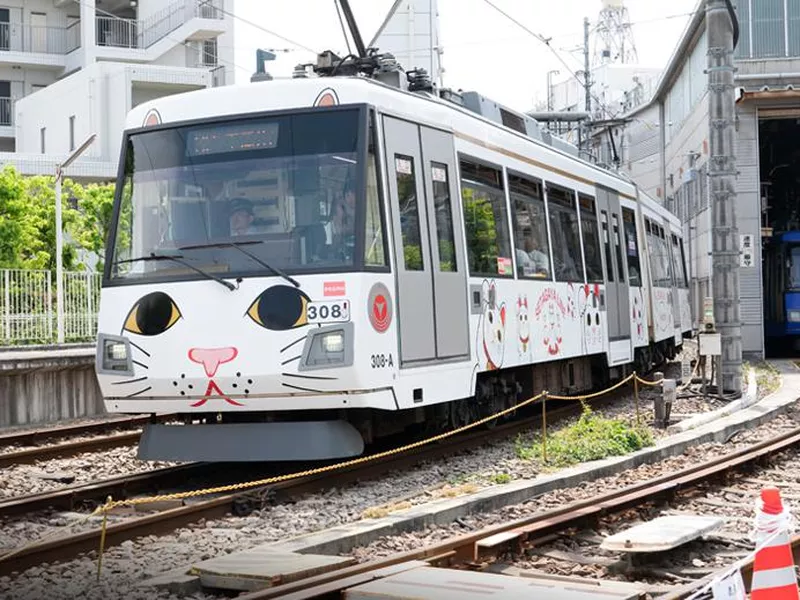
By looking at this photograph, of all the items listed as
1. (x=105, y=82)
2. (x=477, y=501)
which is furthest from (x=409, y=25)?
(x=477, y=501)

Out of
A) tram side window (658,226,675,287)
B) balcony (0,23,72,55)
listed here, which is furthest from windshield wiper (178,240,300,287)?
balcony (0,23,72,55)

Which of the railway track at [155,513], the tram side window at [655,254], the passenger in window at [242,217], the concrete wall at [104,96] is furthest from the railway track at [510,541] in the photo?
the concrete wall at [104,96]

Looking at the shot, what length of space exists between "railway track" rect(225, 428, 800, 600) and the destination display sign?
3897 millimetres

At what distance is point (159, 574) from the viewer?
7293 mm

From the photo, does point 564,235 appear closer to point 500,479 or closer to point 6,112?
point 500,479

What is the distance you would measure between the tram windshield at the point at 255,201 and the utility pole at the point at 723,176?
9663mm

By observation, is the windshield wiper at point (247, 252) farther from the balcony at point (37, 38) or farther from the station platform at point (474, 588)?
the balcony at point (37, 38)

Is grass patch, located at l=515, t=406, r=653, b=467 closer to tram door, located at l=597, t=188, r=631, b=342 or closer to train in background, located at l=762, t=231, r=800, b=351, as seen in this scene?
tram door, located at l=597, t=188, r=631, b=342

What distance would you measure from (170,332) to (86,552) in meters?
2.86

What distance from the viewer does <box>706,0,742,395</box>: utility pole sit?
18828mm

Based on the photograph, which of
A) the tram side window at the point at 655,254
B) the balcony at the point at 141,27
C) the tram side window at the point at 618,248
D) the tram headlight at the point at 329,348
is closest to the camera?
the tram headlight at the point at 329,348

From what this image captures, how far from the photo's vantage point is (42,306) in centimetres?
2078

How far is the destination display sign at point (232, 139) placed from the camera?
424 inches

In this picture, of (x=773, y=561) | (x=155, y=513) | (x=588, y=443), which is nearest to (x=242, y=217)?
(x=155, y=513)
